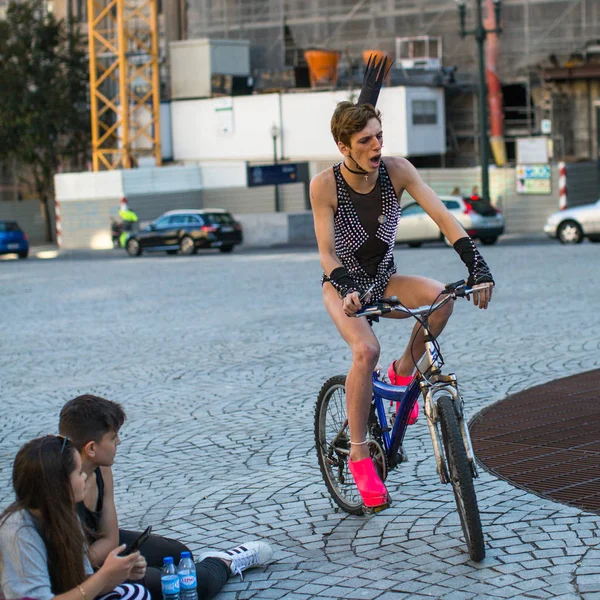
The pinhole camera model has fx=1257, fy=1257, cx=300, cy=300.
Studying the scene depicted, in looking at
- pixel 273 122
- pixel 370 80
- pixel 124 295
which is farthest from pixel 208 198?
pixel 370 80

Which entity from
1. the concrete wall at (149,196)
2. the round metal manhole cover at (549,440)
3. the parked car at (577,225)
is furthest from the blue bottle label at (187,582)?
the concrete wall at (149,196)

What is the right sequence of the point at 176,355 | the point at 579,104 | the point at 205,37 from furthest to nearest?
the point at 205,37 → the point at 579,104 → the point at 176,355

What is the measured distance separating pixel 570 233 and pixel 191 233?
11289 mm

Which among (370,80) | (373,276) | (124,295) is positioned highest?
(370,80)

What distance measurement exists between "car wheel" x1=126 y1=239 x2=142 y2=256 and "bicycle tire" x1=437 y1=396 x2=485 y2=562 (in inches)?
1318

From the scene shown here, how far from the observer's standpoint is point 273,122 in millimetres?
48656

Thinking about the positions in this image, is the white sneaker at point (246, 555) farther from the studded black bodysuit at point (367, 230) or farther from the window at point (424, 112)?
the window at point (424, 112)

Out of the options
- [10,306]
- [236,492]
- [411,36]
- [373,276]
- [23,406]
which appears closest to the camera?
[373,276]

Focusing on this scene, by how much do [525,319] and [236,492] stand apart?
731 cm

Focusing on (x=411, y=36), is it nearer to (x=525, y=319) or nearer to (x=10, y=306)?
(x=10, y=306)

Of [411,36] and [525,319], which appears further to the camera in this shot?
[411,36]

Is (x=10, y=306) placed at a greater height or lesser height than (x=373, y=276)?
lesser

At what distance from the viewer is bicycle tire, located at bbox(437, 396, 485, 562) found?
4621 mm

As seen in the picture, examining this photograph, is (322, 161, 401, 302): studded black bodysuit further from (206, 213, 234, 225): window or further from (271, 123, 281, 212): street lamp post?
(271, 123, 281, 212): street lamp post
